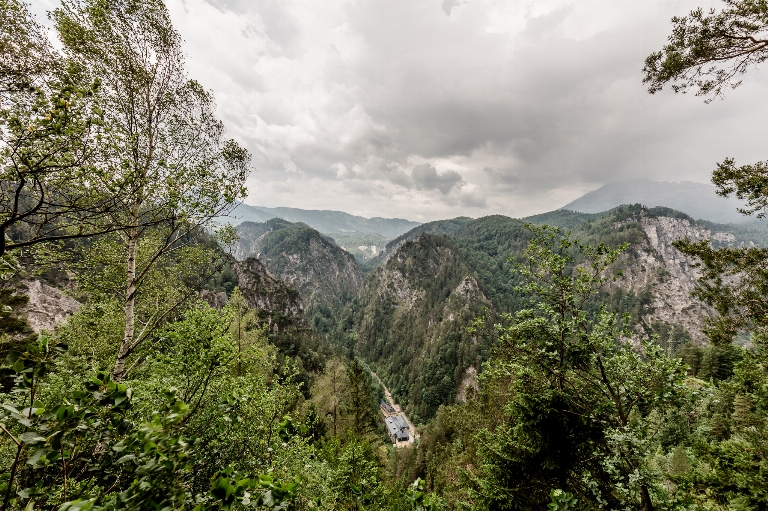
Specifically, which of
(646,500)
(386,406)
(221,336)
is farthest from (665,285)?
(221,336)

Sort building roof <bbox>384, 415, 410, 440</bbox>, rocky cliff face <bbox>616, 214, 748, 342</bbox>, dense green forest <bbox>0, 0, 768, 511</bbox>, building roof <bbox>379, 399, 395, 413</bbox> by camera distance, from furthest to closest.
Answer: rocky cliff face <bbox>616, 214, 748, 342</bbox>, building roof <bbox>379, 399, 395, 413</bbox>, building roof <bbox>384, 415, 410, 440</bbox>, dense green forest <bbox>0, 0, 768, 511</bbox>

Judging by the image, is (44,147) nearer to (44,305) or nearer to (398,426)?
(44,305)

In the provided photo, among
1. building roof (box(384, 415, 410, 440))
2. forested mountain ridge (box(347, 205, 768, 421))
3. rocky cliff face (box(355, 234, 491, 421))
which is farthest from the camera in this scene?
forested mountain ridge (box(347, 205, 768, 421))

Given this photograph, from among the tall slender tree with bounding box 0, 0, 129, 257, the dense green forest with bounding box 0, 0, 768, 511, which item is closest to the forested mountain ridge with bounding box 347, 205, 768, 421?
the dense green forest with bounding box 0, 0, 768, 511

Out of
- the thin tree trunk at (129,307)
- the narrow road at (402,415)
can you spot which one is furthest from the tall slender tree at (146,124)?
the narrow road at (402,415)

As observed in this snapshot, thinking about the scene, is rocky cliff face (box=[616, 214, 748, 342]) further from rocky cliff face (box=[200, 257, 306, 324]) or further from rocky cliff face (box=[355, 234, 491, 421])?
rocky cliff face (box=[200, 257, 306, 324])

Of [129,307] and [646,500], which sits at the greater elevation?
[129,307]

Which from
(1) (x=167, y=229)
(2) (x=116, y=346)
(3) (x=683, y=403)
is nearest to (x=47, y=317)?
(2) (x=116, y=346)

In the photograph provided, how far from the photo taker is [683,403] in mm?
6582

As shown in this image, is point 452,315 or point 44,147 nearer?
point 44,147

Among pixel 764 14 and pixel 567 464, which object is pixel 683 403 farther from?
pixel 764 14

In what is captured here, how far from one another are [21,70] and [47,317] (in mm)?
41297

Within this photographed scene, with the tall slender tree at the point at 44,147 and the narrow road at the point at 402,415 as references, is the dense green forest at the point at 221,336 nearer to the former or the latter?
the tall slender tree at the point at 44,147

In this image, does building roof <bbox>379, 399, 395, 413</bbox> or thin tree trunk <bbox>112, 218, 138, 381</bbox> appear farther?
building roof <bbox>379, 399, 395, 413</bbox>
